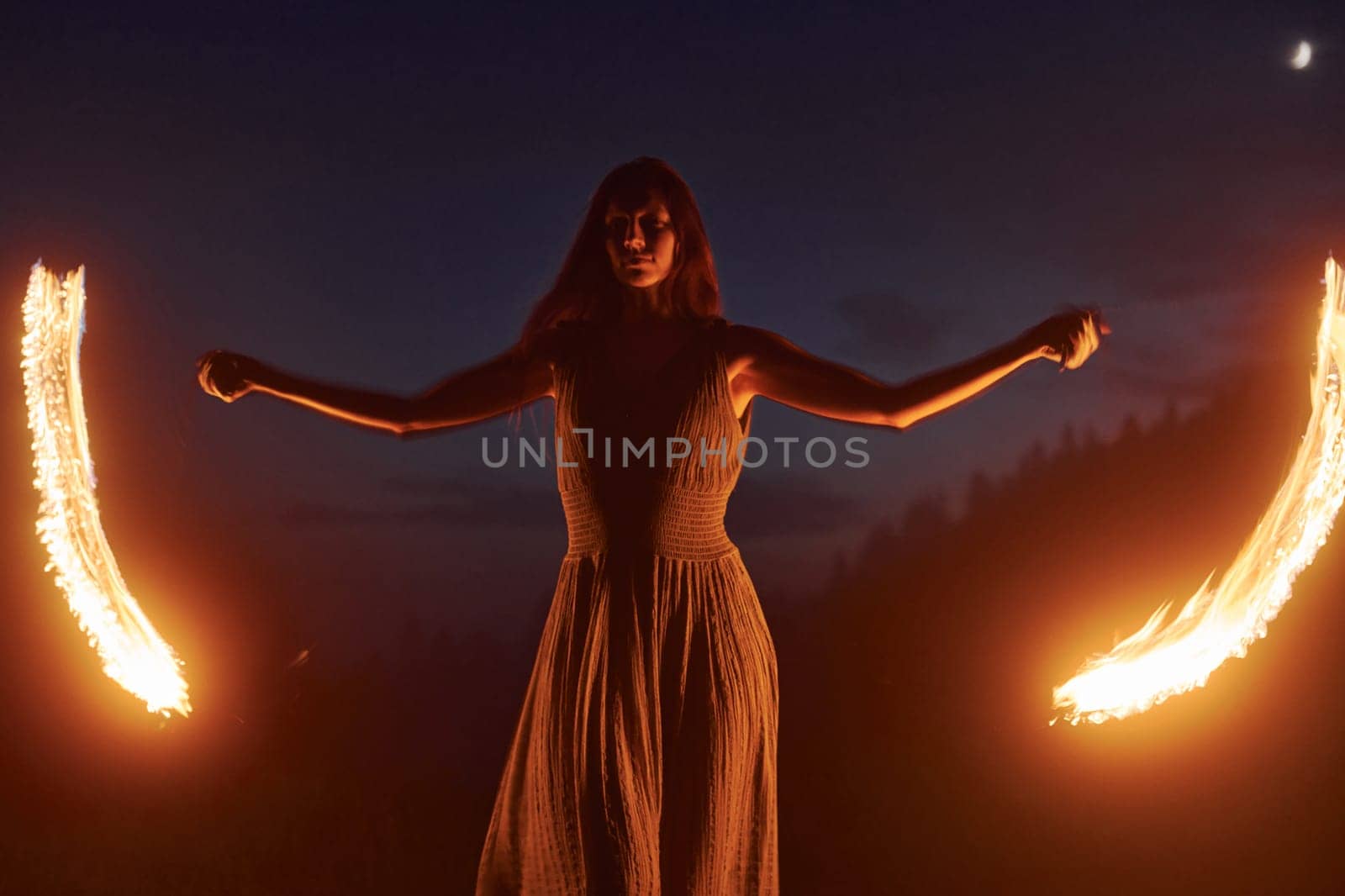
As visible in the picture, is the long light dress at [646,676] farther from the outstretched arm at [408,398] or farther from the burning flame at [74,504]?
the burning flame at [74,504]

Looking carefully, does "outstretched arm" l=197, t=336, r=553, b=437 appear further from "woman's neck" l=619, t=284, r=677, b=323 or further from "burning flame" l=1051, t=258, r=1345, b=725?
"burning flame" l=1051, t=258, r=1345, b=725

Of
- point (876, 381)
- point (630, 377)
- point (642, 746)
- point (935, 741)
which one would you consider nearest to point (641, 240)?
point (630, 377)

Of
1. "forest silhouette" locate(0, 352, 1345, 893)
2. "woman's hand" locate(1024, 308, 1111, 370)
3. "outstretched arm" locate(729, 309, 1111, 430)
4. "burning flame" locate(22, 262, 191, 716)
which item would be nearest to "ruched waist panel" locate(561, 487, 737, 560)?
"outstretched arm" locate(729, 309, 1111, 430)

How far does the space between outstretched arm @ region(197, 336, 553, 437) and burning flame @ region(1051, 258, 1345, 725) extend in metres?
2.09

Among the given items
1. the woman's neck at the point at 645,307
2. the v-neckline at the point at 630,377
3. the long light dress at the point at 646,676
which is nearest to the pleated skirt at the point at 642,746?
the long light dress at the point at 646,676

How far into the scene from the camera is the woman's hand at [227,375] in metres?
3.27

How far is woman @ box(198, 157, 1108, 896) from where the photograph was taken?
300 centimetres

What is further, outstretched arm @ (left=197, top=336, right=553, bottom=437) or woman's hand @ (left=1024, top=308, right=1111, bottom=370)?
outstretched arm @ (left=197, top=336, right=553, bottom=437)

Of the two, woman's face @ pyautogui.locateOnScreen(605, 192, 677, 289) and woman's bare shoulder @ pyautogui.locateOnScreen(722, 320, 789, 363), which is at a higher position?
woman's face @ pyautogui.locateOnScreen(605, 192, 677, 289)

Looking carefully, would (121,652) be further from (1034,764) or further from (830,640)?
(1034,764)

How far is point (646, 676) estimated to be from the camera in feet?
10.0

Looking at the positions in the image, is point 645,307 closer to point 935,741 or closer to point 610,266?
point 610,266

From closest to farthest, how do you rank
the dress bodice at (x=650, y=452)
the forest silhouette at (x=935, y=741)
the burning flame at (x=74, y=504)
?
the dress bodice at (x=650, y=452), the burning flame at (x=74, y=504), the forest silhouette at (x=935, y=741)

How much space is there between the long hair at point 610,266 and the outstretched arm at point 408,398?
0.37 ft
